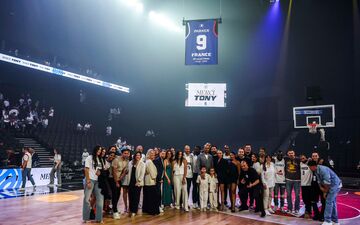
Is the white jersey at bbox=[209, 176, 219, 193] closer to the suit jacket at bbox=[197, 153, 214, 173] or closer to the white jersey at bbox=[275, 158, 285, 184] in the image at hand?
the suit jacket at bbox=[197, 153, 214, 173]

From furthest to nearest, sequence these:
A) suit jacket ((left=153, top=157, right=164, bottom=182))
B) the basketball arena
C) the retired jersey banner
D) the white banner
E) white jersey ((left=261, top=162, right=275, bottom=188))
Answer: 1. the retired jersey banner
2. the white banner
3. the basketball arena
4. suit jacket ((left=153, top=157, right=164, bottom=182))
5. white jersey ((left=261, top=162, right=275, bottom=188))

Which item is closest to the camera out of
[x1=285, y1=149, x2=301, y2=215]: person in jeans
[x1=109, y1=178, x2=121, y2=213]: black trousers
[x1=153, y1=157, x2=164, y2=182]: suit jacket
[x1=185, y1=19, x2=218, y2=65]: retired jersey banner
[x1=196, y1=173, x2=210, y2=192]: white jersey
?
[x1=109, y1=178, x2=121, y2=213]: black trousers

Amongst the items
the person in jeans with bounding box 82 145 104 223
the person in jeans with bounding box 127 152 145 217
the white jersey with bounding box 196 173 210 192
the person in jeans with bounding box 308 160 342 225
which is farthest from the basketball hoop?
the person in jeans with bounding box 82 145 104 223

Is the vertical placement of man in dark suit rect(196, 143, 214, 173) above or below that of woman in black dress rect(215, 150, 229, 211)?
above

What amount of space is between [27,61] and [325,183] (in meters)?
16.0

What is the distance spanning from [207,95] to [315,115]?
19.9 feet

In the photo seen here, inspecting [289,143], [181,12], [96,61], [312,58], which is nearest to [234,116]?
[289,143]

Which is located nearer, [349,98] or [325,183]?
[325,183]

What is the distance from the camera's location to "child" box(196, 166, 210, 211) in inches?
310

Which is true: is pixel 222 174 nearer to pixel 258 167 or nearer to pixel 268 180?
pixel 258 167

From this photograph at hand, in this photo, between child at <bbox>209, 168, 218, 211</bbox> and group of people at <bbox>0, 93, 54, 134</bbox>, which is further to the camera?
group of people at <bbox>0, 93, 54, 134</bbox>

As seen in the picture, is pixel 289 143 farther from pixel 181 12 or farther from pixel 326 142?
pixel 181 12

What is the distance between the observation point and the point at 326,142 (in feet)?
51.2

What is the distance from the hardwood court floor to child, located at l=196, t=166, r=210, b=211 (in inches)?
11.2
